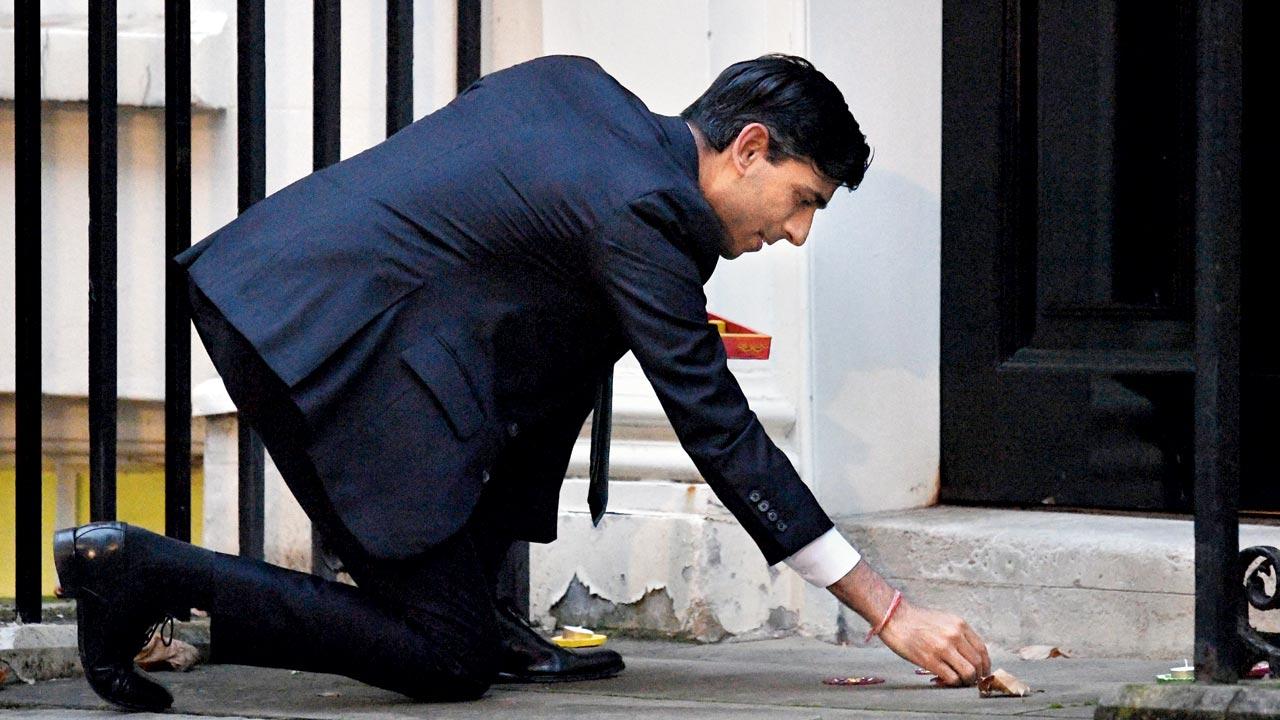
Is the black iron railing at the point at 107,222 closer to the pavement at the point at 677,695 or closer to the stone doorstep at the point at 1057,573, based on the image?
the pavement at the point at 677,695

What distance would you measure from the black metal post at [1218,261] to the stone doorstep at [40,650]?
1.83 m

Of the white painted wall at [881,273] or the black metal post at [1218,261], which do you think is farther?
the white painted wall at [881,273]

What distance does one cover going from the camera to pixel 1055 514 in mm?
3615

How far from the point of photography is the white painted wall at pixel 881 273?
142 inches

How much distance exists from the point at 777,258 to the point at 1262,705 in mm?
1633

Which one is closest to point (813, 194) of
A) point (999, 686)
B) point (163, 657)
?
point (999, 686)

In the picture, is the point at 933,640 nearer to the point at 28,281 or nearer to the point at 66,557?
the point at 66,557

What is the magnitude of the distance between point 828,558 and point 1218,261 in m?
0.70

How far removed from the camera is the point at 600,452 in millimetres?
3039

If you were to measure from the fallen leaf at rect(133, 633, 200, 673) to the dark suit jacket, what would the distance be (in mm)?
610

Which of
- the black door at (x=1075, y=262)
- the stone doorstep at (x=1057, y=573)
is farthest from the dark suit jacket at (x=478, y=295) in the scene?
the black door at (x=1075, y=262)

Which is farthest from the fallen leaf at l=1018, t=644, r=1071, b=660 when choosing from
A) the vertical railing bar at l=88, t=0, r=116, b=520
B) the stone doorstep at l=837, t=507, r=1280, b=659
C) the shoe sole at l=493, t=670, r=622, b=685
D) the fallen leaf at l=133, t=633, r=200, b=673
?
the vertical railing bar at l=88, t=0, r=116, b=520

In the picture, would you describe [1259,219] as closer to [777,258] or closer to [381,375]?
[777,258]

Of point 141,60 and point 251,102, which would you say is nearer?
point 251,102
